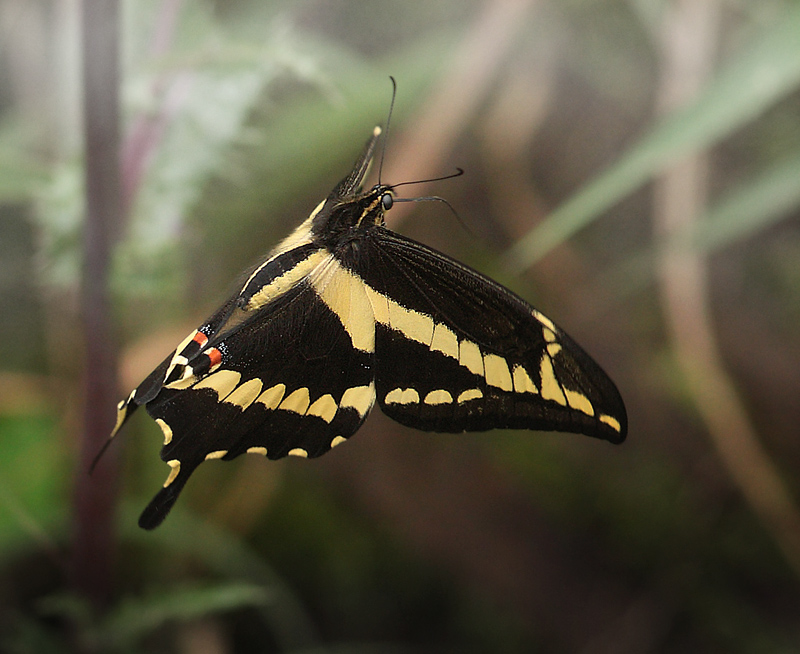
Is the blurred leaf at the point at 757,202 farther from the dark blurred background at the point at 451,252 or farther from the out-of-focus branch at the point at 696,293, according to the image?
the out-of-focus branch at the point at 696,293

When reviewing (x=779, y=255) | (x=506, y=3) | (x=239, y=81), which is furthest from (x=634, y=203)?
(x=239, y=81)

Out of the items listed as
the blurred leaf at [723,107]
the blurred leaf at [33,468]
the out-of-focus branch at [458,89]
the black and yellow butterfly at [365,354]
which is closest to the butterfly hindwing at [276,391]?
the black and yellow butterfly at [365,354]

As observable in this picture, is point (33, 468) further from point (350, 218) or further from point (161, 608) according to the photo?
point (350, 218)

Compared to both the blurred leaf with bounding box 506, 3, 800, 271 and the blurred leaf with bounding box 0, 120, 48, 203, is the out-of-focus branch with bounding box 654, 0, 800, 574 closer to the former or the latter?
the blurred leaf with bounding box 506, 3, 800, 271

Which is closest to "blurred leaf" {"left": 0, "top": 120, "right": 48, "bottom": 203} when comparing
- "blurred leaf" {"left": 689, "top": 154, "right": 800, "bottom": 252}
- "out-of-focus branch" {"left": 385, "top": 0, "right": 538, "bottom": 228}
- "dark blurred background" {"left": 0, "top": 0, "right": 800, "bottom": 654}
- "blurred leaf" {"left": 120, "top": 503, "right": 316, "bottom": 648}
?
"dark blurred background" {"left": 0, "top": 0, "right": 800, "bottom": 654}

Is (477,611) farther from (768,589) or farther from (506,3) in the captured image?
(506,3)

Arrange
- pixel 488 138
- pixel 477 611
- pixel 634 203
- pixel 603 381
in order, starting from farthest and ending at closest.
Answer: pixel 634 203 < pixel 488 138 < pixel 477 611 < pixel 603 381
